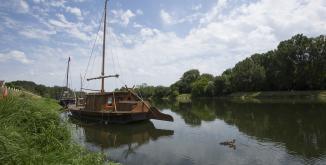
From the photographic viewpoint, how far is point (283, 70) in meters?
75.4

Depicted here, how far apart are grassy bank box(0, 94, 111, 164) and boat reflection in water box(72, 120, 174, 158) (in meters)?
6.04

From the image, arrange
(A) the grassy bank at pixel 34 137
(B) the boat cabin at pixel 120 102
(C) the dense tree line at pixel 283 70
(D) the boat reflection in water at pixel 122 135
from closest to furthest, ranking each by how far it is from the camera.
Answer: (A) the grassy bank at pixel 34 137 < (D) the boat reflection in water at pixel 122 135 < (B) the boat cabin at pixel 120 102 < (C) the dense tree line at pixel 283 70

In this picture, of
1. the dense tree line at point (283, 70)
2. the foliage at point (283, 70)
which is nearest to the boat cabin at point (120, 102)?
the foliage at point (283, 70)

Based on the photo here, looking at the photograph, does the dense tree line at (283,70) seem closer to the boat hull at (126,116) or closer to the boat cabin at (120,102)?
the boat hull at (126,116)

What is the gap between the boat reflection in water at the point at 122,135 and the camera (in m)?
19.8

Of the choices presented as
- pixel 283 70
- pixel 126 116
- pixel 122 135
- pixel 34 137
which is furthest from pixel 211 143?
pixel 283 70

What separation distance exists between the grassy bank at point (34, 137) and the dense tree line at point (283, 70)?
7014 cm

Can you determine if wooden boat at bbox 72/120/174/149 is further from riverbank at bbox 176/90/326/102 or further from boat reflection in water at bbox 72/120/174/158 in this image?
riverbank at bbox 176/90/326/102

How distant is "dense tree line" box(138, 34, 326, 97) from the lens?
7069 centimetres

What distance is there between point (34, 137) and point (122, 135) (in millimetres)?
14815

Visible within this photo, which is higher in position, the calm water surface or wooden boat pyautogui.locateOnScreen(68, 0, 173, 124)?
wooden boat pyautogui.locateOnScreen(68, 0, 173, 124)

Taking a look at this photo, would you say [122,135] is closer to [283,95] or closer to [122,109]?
[122,109]

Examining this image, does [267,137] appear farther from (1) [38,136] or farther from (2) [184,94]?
(2) [184,94]

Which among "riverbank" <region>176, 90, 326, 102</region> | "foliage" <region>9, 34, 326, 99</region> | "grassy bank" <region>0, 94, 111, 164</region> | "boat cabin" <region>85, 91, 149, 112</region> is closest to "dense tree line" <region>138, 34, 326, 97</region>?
"foliage" <region>9, 34, 326, 99</region>
